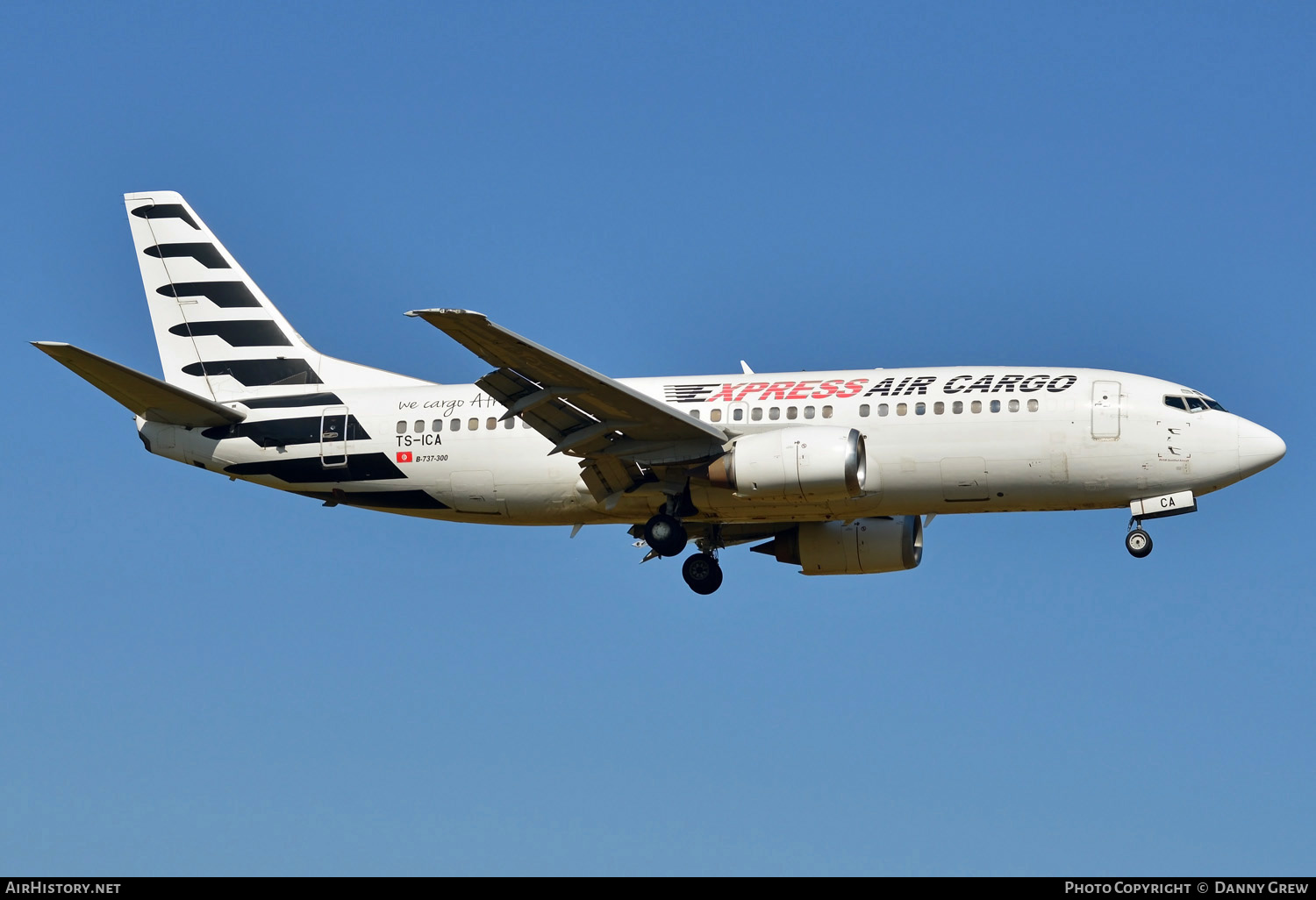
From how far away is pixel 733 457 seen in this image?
3525 cm

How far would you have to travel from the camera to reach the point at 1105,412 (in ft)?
116

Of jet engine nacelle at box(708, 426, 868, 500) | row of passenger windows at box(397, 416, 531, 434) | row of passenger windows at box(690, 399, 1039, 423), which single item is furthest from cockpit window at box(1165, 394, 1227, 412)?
row of passenger windows at box(397, 416, 531, 434)

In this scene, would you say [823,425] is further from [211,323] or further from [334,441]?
[211,323]

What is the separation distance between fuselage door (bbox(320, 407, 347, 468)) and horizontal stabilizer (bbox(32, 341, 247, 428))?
2103 millimetres

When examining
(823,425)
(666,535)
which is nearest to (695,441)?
(666,535)

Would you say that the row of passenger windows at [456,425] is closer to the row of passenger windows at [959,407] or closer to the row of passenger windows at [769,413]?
the row of passenger windows at [769,413]

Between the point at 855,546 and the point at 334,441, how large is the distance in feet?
42.2

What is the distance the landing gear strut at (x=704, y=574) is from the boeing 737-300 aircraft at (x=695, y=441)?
47mm

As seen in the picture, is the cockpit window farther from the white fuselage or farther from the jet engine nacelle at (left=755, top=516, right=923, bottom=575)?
the jet engine nacelle at (left=755, top=516, right=923, bottom=575)

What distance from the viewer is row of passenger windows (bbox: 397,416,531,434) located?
3778 cm

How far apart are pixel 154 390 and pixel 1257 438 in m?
24.8
